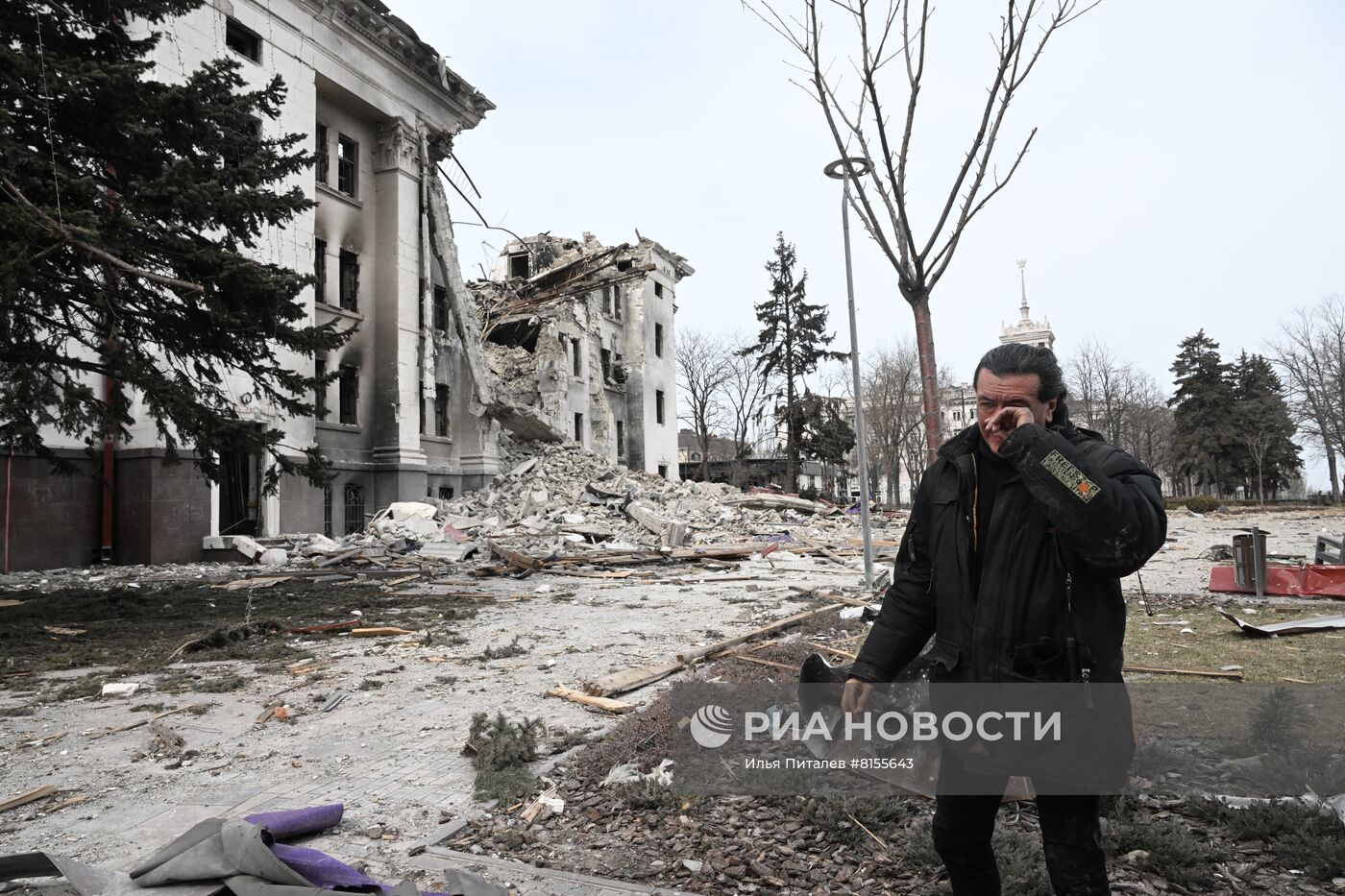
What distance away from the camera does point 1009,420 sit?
2.17 m

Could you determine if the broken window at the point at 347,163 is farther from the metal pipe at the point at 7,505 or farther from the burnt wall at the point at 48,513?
the metal pipe at the point at 7,505

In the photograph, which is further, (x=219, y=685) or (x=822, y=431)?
(x=822, y=431)

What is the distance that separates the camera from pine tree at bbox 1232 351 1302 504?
44938mm

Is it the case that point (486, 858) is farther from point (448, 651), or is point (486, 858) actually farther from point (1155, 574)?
point (1155, 574)

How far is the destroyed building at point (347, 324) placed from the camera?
17.0 metres

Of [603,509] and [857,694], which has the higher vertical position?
[603,509]

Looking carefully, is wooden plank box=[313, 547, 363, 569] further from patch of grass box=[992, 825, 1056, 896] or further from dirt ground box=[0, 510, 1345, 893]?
patch of grass box=[992, 825, 1056, 896]

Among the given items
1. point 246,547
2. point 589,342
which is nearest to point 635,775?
point 246,547

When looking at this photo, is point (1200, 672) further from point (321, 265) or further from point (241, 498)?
point (321, 265)

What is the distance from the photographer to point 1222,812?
Result: 3246 millimetres

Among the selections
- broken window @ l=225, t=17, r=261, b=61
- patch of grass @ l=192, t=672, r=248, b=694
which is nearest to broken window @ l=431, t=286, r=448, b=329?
broken window @ l=225, t=17, r=261, b=61

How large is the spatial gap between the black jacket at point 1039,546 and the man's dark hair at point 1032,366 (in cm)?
12

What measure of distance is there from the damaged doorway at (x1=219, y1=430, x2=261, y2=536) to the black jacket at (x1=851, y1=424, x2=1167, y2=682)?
2050 cm

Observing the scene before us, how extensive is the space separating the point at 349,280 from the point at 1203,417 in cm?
4950
